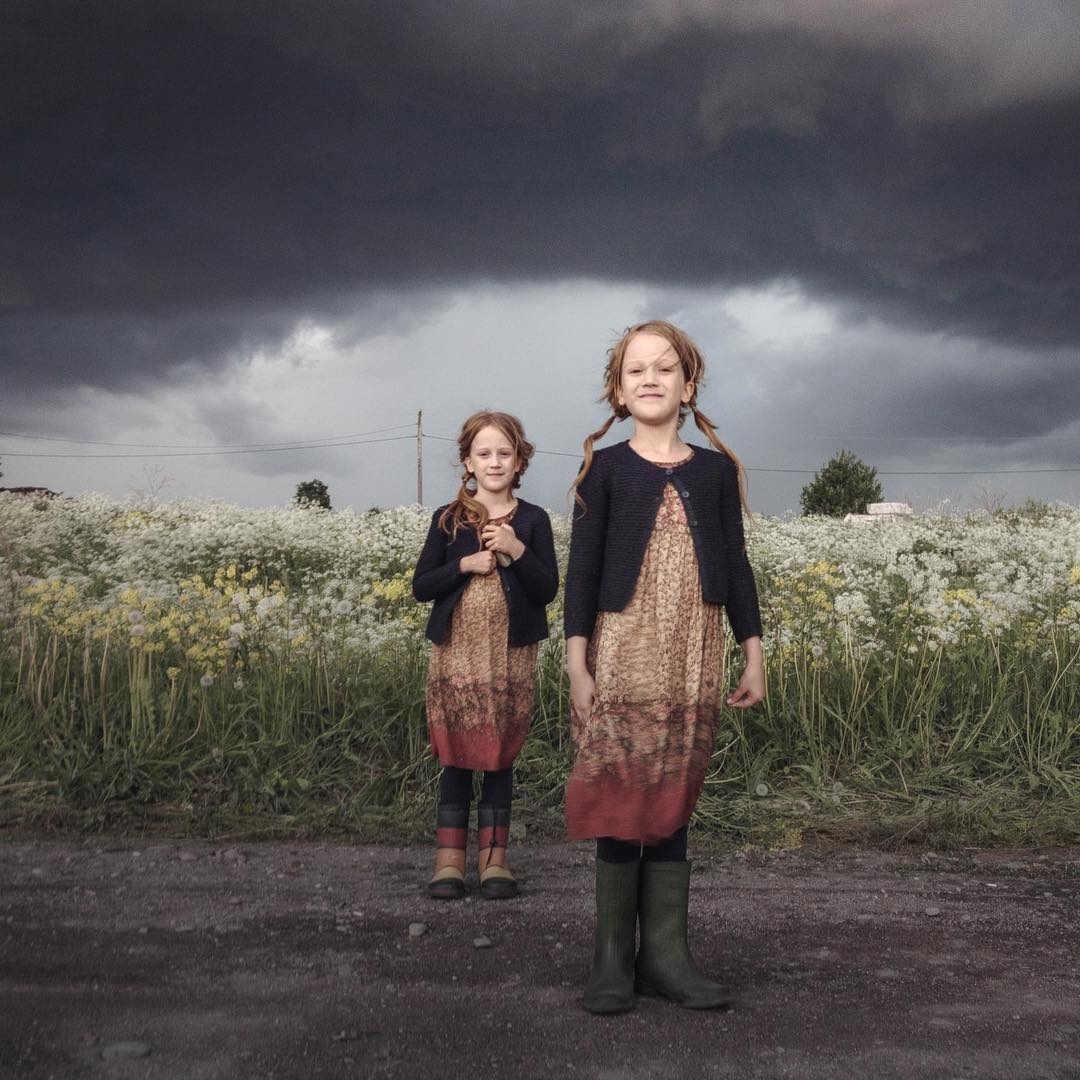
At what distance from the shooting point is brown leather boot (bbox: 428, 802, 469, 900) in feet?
13.9

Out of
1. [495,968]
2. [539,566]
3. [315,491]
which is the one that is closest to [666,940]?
[495,968]

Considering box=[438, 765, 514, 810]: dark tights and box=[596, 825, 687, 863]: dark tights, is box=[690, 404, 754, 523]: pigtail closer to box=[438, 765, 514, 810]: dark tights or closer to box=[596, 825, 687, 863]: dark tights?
box=[596, 825, 687, 863]: dark tights

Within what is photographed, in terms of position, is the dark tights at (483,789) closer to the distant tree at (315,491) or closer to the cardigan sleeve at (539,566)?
the cardigan sleeve at (539,566)

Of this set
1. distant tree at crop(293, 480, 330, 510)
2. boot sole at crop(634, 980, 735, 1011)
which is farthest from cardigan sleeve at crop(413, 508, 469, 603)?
distant tree at crop(293, 480, 330, 510)

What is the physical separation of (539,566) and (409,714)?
2.09 m

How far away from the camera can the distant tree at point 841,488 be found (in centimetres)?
3478

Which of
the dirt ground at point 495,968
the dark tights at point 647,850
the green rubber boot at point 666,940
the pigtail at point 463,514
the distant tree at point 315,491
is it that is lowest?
the dirt ground at point 495,968

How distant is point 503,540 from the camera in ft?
13.8

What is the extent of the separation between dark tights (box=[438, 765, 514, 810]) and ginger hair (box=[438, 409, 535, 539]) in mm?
933

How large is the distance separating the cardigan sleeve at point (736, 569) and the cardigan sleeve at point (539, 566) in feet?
3.54

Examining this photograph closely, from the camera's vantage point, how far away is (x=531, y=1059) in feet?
8.79

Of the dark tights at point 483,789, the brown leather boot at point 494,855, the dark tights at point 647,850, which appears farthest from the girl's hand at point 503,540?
the dark tights at point 647,850

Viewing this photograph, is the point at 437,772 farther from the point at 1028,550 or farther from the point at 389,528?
the point at 389,528

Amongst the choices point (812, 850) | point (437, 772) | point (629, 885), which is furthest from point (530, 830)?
point (629, 885)
